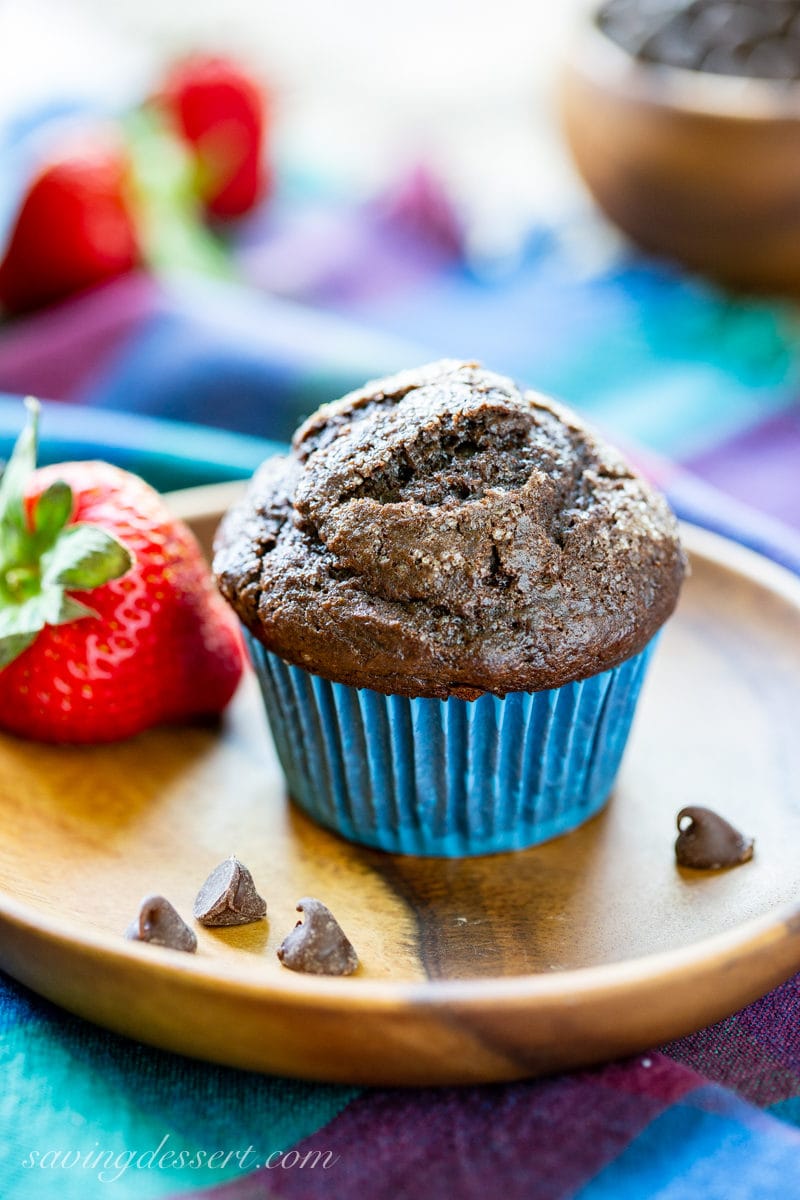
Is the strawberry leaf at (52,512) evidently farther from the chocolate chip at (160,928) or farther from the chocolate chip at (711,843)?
the chocolate chip at (711,843)

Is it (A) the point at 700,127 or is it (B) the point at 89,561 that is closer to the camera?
(B) the point at 89,561

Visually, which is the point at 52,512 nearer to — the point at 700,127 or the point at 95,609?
the point at 95,609

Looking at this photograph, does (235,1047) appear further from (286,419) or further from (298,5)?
(298,5)

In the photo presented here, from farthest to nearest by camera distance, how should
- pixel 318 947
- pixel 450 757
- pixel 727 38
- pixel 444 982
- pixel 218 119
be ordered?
pixel 218 119 < pixel 727 38 < pixel 450 757 < pixel 318 947 < pixel 444 982

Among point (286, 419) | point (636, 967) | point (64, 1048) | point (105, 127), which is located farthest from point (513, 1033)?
point (105, 127)

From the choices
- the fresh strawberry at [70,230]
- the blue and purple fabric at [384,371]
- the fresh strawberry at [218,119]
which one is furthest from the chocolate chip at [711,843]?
the fresh strawberry at [218,119]

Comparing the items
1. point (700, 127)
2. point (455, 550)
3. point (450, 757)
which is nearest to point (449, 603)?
point (455, 550)
